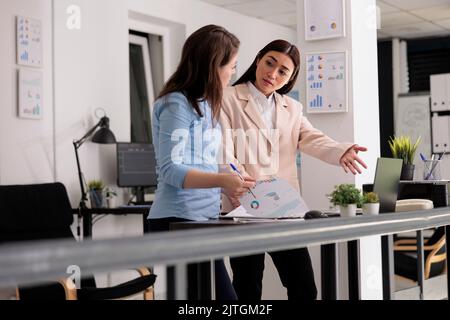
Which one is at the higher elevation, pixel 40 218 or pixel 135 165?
pixel 135 165

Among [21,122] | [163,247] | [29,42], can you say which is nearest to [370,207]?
[163,247]

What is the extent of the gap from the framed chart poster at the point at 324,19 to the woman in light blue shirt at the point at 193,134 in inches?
67.9

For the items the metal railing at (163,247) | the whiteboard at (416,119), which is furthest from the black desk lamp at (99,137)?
the whiteboard at (416,119)

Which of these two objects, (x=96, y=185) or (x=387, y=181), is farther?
(x=96, y=185)

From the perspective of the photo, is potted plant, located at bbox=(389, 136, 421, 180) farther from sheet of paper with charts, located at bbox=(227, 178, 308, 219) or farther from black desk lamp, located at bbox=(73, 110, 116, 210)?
black desk lamp, located at bbox=(73, 110, 116, 210)

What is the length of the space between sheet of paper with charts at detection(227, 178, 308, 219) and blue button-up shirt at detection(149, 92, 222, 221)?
0.20 m

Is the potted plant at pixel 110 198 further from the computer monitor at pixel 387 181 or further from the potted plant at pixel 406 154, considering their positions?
the computer monitor at pixel 387 181

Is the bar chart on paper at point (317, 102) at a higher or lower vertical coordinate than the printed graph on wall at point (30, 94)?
lower

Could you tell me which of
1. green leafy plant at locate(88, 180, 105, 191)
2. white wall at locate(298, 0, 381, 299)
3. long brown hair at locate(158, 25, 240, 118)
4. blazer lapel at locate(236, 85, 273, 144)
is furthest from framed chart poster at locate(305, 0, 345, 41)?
green leafy plant at locate(88, 180, 105, 191)

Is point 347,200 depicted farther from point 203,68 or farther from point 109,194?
point 109,194

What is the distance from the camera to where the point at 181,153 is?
2129 millimetres

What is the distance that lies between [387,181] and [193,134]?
738 millimetres

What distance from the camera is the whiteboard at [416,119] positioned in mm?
9117
